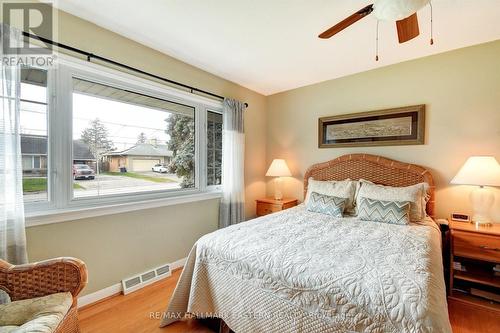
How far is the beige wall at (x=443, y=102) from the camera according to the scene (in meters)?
2.33

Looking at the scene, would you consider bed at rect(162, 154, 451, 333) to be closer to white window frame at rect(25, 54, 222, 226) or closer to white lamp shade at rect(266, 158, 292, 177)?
white window frame at rect(25, 54, 222, 226)

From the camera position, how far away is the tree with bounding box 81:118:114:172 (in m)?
2.12

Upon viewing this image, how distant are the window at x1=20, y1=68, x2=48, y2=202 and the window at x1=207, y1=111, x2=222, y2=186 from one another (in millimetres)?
1717

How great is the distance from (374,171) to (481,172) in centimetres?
97

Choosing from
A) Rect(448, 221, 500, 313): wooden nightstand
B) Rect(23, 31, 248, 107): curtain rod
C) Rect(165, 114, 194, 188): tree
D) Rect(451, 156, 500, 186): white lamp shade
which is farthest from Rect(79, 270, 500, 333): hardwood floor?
Rect(23, 31, 248, 107): curtain rod

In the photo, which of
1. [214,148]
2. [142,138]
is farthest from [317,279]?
[214,148]

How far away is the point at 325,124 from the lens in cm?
339

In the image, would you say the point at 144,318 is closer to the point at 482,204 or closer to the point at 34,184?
the point at 34,184

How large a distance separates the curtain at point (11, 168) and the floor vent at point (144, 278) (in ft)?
2.94

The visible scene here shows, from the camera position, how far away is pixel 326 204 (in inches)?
103

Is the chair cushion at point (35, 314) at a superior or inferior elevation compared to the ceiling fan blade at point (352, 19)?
inferior

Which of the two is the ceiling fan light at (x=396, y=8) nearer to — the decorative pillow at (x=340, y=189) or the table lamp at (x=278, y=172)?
the decorative pillow at (x=340, y=189)

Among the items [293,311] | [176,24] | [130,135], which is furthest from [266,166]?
[293,311]

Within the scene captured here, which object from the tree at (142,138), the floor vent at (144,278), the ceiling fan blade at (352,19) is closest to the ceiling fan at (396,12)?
the ceiling fan blade at (352,19)
